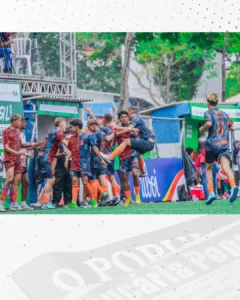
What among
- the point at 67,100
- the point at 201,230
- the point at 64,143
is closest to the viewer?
the point at 201,230

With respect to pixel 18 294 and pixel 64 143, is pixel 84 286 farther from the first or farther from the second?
pixel 64 143

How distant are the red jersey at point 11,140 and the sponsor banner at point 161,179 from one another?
396cm

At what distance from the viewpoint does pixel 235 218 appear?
561 centimetres

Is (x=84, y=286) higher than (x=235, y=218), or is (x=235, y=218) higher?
(x=235, y=218)

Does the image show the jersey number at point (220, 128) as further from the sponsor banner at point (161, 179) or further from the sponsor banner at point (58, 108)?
the sponsor banner at point (58, 108)

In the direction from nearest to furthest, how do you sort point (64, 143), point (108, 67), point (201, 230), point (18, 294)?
point (18, 294) → point (201, 230) → point (64, 143) → point (108, 67)

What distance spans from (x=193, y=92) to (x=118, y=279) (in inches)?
1392

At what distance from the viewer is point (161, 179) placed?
16.0m

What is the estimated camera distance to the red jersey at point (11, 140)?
467 inches

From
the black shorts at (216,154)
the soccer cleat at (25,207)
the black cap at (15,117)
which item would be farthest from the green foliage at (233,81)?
the black cap at (15,117)

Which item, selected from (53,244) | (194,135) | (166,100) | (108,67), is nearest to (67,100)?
(194,135)

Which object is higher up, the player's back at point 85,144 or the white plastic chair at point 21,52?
the white plastic chair at point 21,52

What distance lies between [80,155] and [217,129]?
220 cm

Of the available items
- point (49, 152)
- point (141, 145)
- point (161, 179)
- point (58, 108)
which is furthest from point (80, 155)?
point (161, 179)
